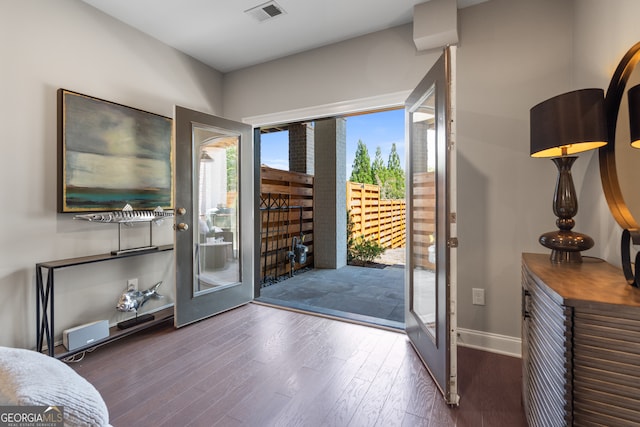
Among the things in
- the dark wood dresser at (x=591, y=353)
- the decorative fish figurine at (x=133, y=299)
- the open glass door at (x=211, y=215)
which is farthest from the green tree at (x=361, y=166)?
the dark wood dresser at (x=591, y=353)

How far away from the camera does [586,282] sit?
105cm

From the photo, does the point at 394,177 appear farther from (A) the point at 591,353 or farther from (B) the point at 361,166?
(A) the point at 591,353

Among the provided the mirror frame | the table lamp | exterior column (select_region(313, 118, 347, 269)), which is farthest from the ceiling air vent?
exterior column (select_region(313, 118, 347, 269))

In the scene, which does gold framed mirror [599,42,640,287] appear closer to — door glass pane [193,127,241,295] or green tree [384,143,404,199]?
door glass pane [193,127,241,295]

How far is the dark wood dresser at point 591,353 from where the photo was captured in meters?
0.83

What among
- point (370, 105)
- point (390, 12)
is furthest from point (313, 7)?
point (370, 105)

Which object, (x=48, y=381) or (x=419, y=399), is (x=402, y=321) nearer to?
(x=419, y=399)

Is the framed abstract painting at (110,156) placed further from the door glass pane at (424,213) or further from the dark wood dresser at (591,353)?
the dark wood dresser at (591,353)

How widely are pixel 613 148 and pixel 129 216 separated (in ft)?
10.0

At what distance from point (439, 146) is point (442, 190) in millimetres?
254

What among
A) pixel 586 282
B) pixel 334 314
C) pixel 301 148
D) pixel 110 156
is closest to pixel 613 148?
pixel 586 282

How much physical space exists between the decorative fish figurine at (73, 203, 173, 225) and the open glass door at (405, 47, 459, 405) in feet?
7.04

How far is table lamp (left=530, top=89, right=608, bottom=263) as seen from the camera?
1226 mm

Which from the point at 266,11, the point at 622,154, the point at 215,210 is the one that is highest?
the point at 266,11
